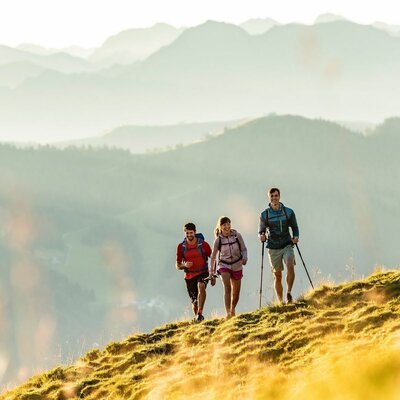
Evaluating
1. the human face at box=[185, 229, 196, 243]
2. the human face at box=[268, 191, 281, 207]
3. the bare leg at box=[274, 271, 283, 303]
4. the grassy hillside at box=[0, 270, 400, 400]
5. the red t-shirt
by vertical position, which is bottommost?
the grassy hillside at box=[0, 270, 400, 400]

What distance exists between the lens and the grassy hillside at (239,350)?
9375 millimetres

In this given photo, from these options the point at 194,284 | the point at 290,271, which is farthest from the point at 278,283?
the point at 194,284

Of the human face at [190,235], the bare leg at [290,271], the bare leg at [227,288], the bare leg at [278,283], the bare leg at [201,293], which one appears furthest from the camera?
the bare leg at [201,293]

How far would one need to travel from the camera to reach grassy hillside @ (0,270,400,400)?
30.8 feet

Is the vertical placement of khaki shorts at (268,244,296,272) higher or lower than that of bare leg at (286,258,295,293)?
higher

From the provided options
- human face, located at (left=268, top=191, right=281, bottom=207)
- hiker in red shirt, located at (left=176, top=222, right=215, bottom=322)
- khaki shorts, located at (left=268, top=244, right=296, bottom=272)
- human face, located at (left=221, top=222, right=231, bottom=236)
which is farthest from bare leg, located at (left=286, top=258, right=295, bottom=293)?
hiker in red shirt, located at (left=176, top=222, right=215, bottom=322)

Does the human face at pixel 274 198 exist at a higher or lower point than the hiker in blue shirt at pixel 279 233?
higher

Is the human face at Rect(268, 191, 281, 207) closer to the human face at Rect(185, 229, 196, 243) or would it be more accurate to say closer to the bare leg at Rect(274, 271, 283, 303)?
the bare leg at Rect(274, 271, 283, 303)

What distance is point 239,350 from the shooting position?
11.2 m

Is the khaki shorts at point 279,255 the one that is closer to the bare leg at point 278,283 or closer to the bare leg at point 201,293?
the bare leg at point 278,283

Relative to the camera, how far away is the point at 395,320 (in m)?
10.5

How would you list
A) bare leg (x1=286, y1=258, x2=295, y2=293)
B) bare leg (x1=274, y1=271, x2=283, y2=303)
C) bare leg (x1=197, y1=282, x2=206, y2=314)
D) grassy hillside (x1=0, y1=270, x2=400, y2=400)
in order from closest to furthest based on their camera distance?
1. grassy hillside (x1=0, y1=270, x2=400, y2=400)
2. bare leg (x1=286, y1=258, x2=295, y2=293)
3. bare leg (x1=274, y1=271, x2=283, y2=303)
4. bare leg (x1=197, y1=282, x2=206, y2=314)

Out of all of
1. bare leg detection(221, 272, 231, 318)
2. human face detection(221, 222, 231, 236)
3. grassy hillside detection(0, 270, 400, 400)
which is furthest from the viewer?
bare leg detection(221, 272, 231, 318)

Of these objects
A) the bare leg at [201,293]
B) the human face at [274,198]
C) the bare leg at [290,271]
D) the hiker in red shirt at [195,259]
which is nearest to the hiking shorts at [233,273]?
the hiker in red shirt at [195,259]
